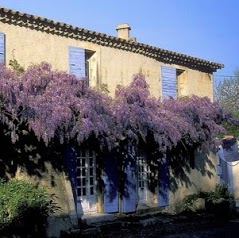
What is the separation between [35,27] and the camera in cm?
1374

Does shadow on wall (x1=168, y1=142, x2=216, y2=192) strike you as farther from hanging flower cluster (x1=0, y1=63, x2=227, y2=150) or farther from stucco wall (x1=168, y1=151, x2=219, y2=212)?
hanging flower cluster (x1=0, y1=63, x2=227, y2=150)

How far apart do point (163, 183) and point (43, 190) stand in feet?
21.1

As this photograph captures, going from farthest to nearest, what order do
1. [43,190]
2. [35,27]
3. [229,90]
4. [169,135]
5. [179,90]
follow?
[229,90] → [179,90] → [169,135] → [35,27] → [43,190]

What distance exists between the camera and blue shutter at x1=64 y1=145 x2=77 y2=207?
46.4 ft

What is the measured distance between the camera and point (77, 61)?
48.5ft

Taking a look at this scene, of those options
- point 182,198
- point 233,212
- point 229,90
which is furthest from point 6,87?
point 229,90

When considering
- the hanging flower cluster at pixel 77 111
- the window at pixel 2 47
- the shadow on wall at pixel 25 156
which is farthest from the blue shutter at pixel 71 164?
the window at pixel 2 47

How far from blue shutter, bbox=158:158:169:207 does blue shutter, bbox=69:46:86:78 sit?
4717mm

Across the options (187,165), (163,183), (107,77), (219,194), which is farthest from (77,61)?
(219,194)

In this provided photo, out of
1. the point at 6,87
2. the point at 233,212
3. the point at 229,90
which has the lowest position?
the point at 233,212

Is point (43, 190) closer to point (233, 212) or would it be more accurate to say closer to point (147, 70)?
point (147, 70)

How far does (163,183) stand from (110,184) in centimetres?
273

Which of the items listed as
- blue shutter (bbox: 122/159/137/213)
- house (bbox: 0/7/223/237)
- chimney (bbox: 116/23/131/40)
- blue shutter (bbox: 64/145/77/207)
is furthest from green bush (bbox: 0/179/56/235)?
chimney (bbox: 116/23/131/40)

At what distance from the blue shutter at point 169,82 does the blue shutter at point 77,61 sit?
396 centimetres
